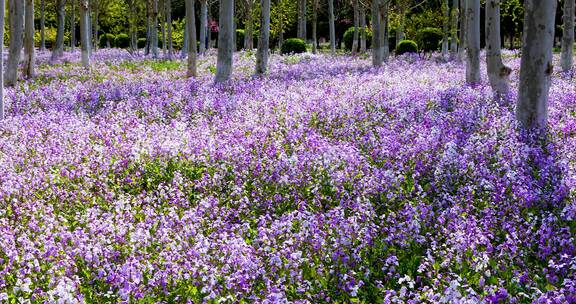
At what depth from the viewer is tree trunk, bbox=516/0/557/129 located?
10156 mm

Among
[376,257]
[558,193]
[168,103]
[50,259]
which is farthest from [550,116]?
[50,259]

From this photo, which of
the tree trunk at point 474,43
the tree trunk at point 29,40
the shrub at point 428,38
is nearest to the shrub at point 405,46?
the shrub at point 428,38

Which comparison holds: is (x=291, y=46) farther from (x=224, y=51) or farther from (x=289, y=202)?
(x=289, y=202)

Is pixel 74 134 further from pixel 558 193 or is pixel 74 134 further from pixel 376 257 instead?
pixel 558 193

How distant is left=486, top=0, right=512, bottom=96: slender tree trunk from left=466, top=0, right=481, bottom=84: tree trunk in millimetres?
2051

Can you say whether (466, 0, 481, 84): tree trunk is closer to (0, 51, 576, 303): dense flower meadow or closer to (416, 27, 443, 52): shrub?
(0, 51, 576, 303): dense flower meadow

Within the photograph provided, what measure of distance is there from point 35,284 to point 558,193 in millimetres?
5693

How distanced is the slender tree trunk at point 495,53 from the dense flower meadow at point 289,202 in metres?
0.45

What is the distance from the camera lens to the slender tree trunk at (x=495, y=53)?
14.8 m

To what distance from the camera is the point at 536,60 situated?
33.7ft

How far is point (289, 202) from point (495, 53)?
9476mm

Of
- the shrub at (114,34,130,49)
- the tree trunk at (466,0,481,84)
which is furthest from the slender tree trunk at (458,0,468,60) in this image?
the shrub at (114,34,130,49)

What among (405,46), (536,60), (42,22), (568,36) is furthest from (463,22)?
(42,22)

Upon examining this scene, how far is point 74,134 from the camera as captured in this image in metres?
10.7
